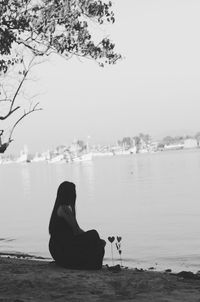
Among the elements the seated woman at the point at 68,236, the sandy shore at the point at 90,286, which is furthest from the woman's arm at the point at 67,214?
the sandy shore at the point at 90,286

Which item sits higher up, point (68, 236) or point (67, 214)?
point (67, 214)

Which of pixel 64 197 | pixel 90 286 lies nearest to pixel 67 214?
pixel 64 197

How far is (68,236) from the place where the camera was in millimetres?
8406

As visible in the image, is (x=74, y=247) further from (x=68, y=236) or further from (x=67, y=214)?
(x=67, y=214)

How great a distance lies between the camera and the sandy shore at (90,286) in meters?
6.30

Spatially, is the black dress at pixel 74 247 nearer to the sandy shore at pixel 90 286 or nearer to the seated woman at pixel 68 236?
the seated woman at pixel 68 236

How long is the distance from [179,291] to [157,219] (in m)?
21.7

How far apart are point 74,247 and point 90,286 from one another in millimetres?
1481

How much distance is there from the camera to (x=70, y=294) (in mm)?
6484

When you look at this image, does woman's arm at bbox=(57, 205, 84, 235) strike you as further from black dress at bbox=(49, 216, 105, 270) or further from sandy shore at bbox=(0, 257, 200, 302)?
sandy shore at bbox=(0, 257, 200, 302)

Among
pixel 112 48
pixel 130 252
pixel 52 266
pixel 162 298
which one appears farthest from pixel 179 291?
pixel 130 252

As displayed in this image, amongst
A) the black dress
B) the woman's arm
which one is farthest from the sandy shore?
the woman's arm

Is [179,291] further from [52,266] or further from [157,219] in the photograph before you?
[157,219]

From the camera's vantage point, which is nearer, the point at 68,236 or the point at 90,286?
the point at 90,286
